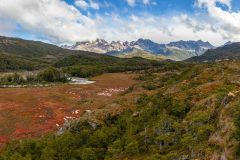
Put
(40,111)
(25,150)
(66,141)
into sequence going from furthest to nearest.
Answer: (40,111) < (25,150) < (66,141)

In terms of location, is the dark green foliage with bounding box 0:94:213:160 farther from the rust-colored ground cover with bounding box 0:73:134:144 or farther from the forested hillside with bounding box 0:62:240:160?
the rust-colored ground cover with bounding box 0:73:134:144

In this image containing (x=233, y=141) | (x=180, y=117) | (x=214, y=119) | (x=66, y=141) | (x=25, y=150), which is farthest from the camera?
(x=25, y=150)

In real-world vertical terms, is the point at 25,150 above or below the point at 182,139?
below

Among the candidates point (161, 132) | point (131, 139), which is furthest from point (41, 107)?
point (161, 132)

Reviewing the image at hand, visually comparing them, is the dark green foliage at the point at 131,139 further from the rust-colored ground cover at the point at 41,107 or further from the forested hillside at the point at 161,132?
the rust-colored ground cover at the point at 41,107

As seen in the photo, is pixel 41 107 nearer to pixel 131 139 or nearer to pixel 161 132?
pixel 131 139

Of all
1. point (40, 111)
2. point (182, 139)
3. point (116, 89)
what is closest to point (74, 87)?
point (116, 89)

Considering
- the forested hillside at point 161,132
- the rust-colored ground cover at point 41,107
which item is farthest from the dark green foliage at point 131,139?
the rust-colored ground cover at point 41,107

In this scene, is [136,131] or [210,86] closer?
[136,131]

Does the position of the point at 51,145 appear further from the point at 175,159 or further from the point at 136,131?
the point at 175,159

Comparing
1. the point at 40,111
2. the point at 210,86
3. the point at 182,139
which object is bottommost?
the point at 40,111
